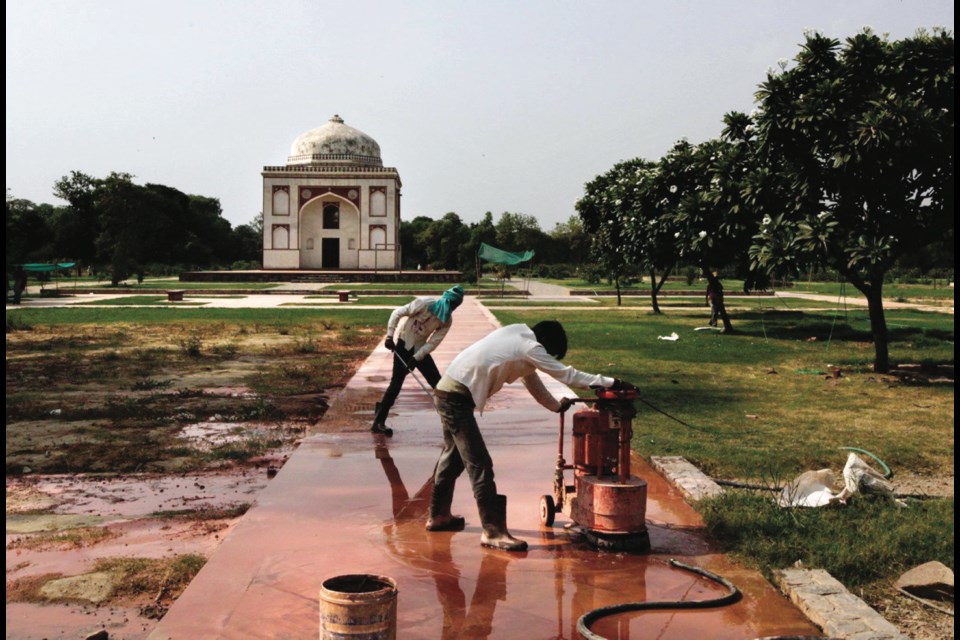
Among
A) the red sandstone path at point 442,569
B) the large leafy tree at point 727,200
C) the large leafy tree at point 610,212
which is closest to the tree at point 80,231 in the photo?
the large leafy tree at point 610,212

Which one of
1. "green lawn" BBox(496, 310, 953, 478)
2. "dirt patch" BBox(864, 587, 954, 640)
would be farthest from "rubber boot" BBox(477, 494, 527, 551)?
"green lawn" BBox(496, 310, 953, 478)

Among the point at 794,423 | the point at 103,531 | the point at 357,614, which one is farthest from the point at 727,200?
the point at 357,614

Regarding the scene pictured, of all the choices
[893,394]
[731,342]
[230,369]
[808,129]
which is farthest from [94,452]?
[731,342]

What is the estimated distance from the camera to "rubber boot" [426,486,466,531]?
5.20 metres

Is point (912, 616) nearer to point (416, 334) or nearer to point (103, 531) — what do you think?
point (103, 531)

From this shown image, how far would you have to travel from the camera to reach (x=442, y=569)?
4574 mm

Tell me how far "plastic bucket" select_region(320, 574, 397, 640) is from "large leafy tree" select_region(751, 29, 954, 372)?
10.2 meters

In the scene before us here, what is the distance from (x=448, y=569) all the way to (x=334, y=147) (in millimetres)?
58447

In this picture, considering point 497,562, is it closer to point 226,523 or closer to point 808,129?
point 226,523

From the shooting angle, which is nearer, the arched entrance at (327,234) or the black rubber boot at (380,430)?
the black rubber boot at (380,430)

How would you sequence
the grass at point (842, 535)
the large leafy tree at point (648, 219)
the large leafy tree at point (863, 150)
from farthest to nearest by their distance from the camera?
the large leafy tree at point (648, 219)
the large leafy tree at point (863, 150)
the grass at point (842, 535)

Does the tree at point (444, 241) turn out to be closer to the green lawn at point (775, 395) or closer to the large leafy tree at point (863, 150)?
the green lawn at point (775, 395)

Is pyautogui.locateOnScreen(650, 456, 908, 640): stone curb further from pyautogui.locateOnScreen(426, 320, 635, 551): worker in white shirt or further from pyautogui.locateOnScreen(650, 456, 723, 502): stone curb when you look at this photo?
pyautogui.locateOnScreen(650, 456, 723, 502): stone curb

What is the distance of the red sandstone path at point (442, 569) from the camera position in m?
3.88
